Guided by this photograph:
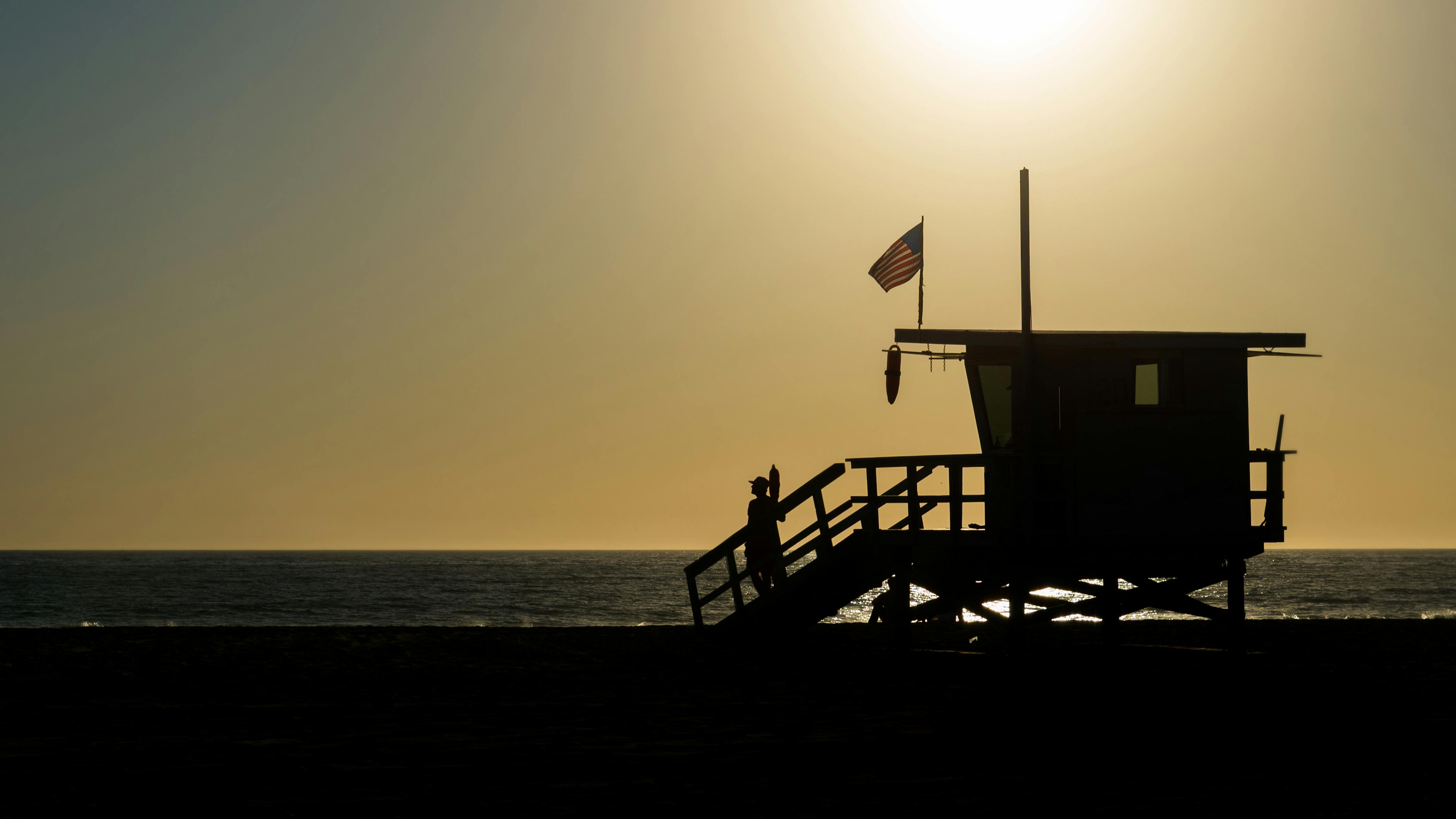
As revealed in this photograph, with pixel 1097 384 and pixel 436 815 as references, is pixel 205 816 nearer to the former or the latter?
pixel 436 815

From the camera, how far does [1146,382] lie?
17.6 meters

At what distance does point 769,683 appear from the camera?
1474 cm

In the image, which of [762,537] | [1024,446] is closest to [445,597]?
[762,537]

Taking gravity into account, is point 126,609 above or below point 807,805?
below

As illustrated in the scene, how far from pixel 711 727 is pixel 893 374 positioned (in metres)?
8.03

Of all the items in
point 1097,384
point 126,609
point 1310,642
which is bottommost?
point 126,609

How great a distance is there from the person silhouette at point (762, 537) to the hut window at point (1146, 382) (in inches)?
206

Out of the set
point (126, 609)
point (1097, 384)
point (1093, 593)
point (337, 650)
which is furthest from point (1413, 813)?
point (126, 609)

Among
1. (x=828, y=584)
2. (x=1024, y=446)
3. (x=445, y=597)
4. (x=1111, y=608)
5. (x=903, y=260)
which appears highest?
(x=903, y=260)

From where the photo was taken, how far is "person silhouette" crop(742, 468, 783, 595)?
65.3ft

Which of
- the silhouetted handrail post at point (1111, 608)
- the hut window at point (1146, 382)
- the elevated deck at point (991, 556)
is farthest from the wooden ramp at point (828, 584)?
the hut window at point (1146, 382)

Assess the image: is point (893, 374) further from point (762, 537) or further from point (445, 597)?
point (445, 597)

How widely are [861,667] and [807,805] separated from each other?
28.2 ft

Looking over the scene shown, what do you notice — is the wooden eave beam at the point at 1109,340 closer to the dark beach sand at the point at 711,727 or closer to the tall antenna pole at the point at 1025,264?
the tall antenna pole at the point at 1025,264
